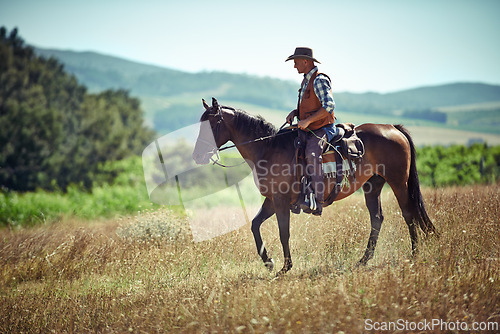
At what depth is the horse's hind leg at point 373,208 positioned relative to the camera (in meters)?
6.98

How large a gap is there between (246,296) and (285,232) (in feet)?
4.65

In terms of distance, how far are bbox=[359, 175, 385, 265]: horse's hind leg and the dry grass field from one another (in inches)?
7.3

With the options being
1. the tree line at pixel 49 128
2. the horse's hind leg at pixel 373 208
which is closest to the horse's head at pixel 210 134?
the horse's hind leg at pixel 373 208

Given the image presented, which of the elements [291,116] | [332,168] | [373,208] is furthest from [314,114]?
[373,208]

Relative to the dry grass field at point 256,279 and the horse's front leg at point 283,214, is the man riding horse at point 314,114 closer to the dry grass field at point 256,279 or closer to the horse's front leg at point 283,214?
the horse's front leg at point 283,214

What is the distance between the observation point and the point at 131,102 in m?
63.0

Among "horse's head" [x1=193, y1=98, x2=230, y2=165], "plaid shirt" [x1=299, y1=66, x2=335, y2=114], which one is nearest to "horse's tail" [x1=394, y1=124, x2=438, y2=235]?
"plaid shirt" [x1=299, y1=66, x2=335, y2=114]

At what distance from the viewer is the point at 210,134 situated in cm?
614

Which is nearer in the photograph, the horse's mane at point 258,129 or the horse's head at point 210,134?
the horse's head at point 210,134

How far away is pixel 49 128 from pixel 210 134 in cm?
3494

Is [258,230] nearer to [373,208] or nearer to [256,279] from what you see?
[256,279]

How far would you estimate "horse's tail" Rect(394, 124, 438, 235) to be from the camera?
6.66 metres

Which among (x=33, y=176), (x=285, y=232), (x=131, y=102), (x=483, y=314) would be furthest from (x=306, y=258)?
A: (x=131, y=102)

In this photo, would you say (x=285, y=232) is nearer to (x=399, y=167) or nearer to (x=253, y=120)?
(x=253, y=120)
